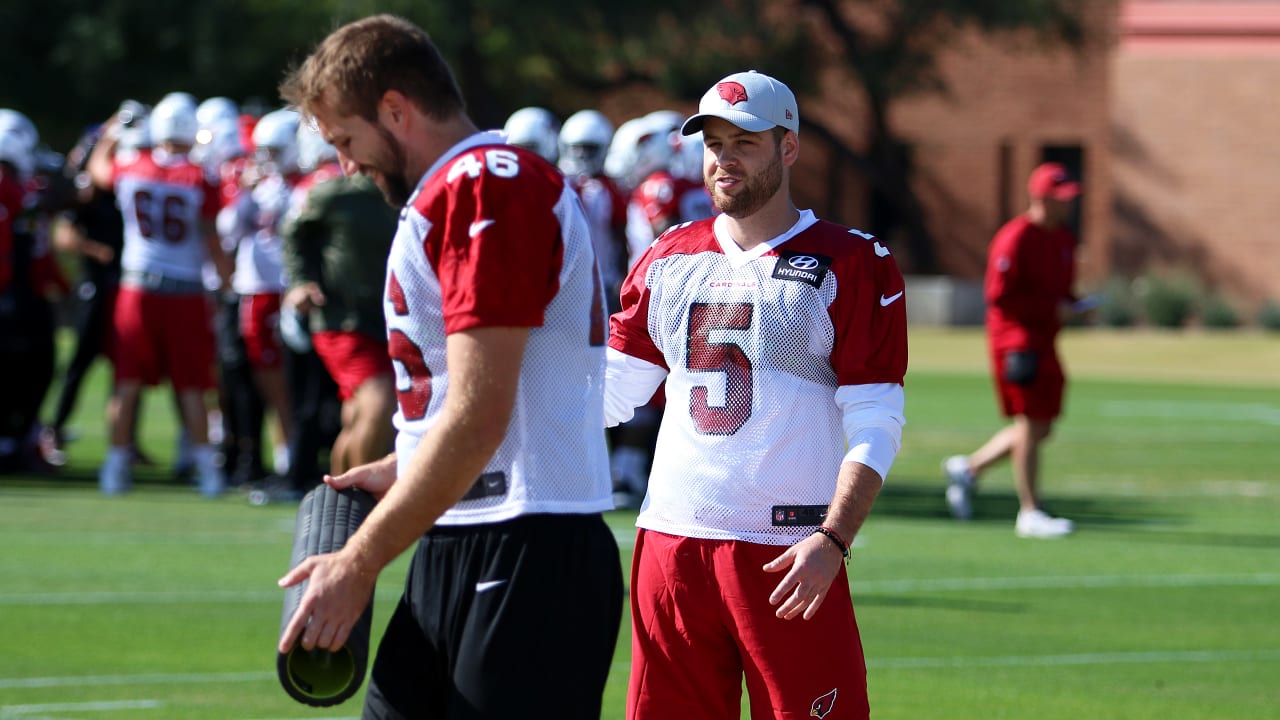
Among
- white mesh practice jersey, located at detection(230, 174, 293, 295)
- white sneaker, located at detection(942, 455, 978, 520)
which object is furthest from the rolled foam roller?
white mesh practice jersey, located at detection(230, 174, 293, 295)

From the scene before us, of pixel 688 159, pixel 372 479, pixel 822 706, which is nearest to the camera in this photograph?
pixel 372 479

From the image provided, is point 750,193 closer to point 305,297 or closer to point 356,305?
point 356,305

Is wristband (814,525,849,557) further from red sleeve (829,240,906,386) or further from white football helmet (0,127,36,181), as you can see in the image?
white football helmet (0,127,36,181)

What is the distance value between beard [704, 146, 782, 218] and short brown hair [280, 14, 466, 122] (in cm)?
117

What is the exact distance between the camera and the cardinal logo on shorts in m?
4.79

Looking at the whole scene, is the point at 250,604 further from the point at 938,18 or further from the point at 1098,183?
the point at 1098,183

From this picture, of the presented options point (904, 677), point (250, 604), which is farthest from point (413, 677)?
point (250, 604)

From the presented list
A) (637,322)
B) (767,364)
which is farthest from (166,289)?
(767,364)

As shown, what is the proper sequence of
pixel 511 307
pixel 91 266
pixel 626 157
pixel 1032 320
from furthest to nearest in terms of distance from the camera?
pixel 626 157 → pixel 91 266 → pixel 1032 320 → pixel 511 307

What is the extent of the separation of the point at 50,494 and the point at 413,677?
1063 cm

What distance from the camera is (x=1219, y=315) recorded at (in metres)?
39.1

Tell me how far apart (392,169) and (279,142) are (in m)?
10.7

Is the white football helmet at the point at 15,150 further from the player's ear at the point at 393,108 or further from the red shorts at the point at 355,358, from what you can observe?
the player's ear at the point at 393,108

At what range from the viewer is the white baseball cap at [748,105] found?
195 inches
